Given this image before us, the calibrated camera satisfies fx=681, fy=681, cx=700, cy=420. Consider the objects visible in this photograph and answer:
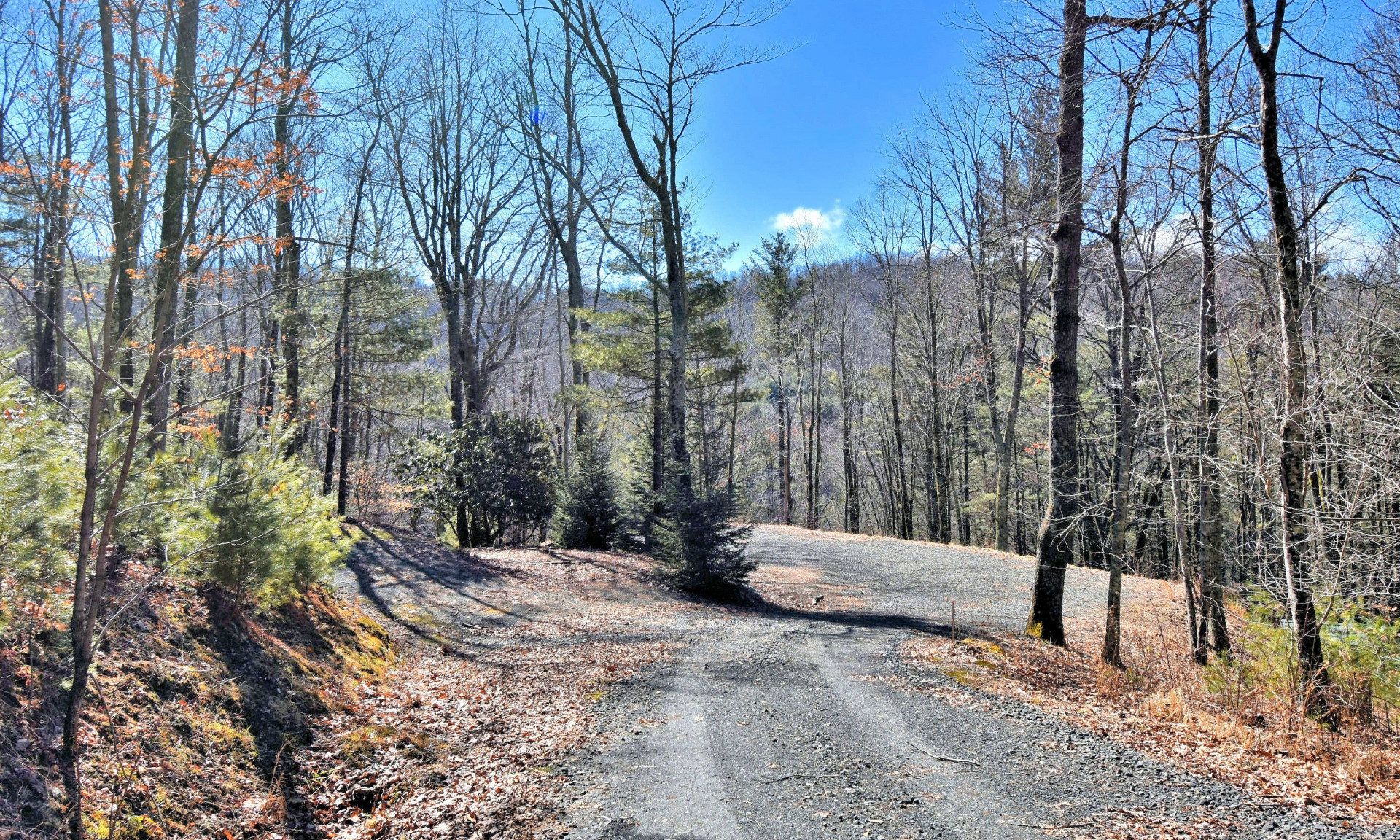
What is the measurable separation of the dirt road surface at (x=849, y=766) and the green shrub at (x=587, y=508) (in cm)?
774

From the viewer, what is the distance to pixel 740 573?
11.9 metres

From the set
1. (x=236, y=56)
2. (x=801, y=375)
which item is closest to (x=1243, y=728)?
(x=236, y=56)

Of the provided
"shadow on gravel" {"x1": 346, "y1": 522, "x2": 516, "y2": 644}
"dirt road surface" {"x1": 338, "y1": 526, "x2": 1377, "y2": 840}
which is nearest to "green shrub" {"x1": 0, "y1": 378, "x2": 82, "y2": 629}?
"dirt road surface" {"x1": 338, "y1": 526, "x2": 1377, "y2": 840}

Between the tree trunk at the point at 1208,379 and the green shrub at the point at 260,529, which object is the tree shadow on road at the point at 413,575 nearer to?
the green shrub at the point at 260,529

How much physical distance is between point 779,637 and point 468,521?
1134 cm

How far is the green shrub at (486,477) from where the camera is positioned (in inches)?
661

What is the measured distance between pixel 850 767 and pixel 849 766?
0.06 feet

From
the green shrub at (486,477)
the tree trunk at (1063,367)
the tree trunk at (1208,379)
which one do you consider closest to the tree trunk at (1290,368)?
the tree trunk at (1208,379)

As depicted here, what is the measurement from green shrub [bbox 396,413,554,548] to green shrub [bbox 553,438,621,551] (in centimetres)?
159

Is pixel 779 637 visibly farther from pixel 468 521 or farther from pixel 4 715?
pixel 468 521

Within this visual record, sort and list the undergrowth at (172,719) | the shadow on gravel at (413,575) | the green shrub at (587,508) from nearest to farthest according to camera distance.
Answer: the undergrowth at (172,719), the shadow on gravel at (413,575), the green shrub at (587,508)

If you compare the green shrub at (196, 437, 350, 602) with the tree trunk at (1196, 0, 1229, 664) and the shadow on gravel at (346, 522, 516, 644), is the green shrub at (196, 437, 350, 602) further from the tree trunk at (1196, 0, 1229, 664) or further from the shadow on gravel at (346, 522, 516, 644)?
the tree trunk at (1196, 0, 1229, 664)

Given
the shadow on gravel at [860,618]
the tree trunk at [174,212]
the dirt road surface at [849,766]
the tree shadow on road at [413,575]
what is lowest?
the shadow on gravel at [860,618]

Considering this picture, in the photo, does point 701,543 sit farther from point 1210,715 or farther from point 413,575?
point 1210,715
